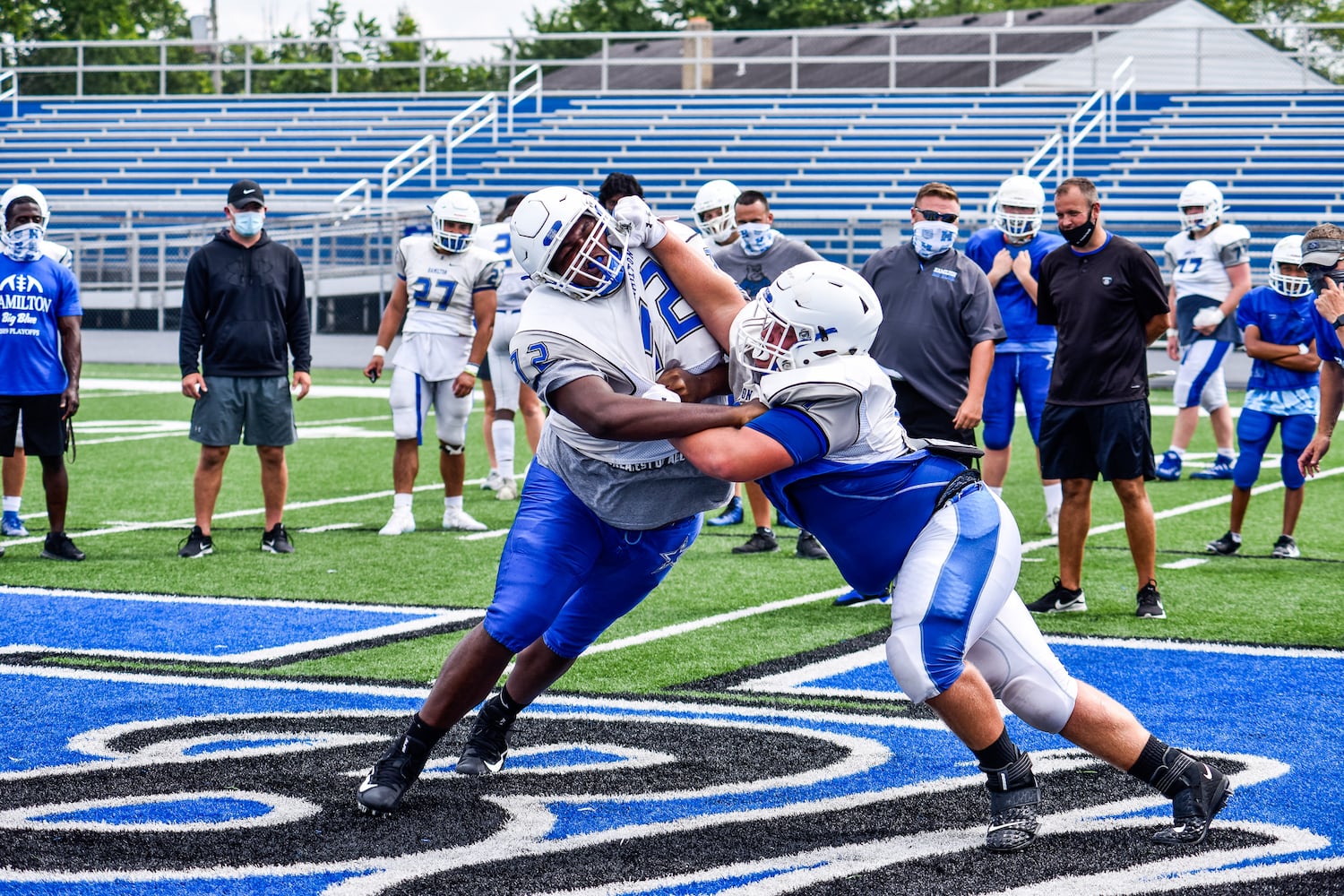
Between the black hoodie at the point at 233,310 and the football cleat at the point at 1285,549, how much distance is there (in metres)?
5.23

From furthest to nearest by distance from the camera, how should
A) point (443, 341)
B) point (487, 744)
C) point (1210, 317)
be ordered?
point (1210, 317), point (443, 341), point (487, 744)

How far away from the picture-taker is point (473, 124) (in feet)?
100

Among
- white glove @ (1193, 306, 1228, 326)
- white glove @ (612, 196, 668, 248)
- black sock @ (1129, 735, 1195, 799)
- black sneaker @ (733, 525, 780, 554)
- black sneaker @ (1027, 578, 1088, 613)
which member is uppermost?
white glove @ (612, 196, 668, 248)

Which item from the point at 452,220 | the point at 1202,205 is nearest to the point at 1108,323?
the point at 452,220

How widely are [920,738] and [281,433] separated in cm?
483

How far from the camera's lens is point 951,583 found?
4.05 m

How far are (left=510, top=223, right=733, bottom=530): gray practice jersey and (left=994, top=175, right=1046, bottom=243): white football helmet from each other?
4.87 metres

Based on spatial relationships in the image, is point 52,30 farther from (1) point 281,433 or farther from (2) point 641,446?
(2) point 641,446

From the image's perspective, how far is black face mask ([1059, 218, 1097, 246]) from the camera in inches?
286

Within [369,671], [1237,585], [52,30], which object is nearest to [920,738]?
[369,671]

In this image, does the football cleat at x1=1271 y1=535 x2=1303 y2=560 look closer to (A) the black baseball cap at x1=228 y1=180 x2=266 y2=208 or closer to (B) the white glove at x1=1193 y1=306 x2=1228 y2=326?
(B) the white glove at x1=1193 y1=306 x2=1228 y2=326

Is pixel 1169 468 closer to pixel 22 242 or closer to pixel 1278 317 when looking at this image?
pixel 1278 317

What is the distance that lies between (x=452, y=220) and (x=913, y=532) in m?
6.03

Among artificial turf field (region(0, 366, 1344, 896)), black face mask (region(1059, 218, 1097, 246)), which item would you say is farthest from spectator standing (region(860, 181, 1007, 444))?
artificial turf field (region(0, 366, 1344, 896))
